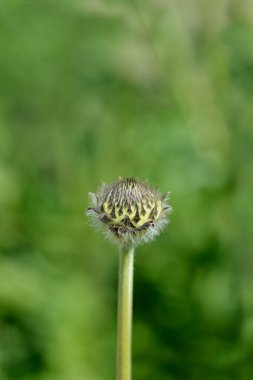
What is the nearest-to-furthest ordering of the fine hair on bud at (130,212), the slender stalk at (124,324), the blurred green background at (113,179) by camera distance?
the slender stalk at (124,324) → the fine hair on bud at (130,212) → the blurred green background at (113,179)

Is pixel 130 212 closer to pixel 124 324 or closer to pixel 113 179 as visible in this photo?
pixel 124 324

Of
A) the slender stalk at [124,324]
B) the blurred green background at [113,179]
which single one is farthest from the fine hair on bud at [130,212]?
the blurred green background at [113,179]

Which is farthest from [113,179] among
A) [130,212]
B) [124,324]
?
[124,324]

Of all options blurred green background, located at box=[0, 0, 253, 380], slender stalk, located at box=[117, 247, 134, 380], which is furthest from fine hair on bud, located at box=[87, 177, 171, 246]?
blurred green background, located at box=[0, 0, 253, 380]

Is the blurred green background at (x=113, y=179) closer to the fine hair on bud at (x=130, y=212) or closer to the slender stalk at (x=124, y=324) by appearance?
the fine hair on bud at (x=130, y=212)

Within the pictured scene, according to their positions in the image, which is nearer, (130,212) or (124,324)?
(124,324)

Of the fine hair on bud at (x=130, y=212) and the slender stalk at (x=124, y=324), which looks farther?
the fine hair on bud at (x=130, y=212)

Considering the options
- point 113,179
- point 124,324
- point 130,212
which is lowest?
point 124,324

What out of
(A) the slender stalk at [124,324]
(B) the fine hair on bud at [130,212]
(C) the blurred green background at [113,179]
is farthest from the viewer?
(C) the blurred green background at [113,179]

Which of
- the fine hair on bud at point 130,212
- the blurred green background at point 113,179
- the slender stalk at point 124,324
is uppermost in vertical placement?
the blurred green background at point 113,179
